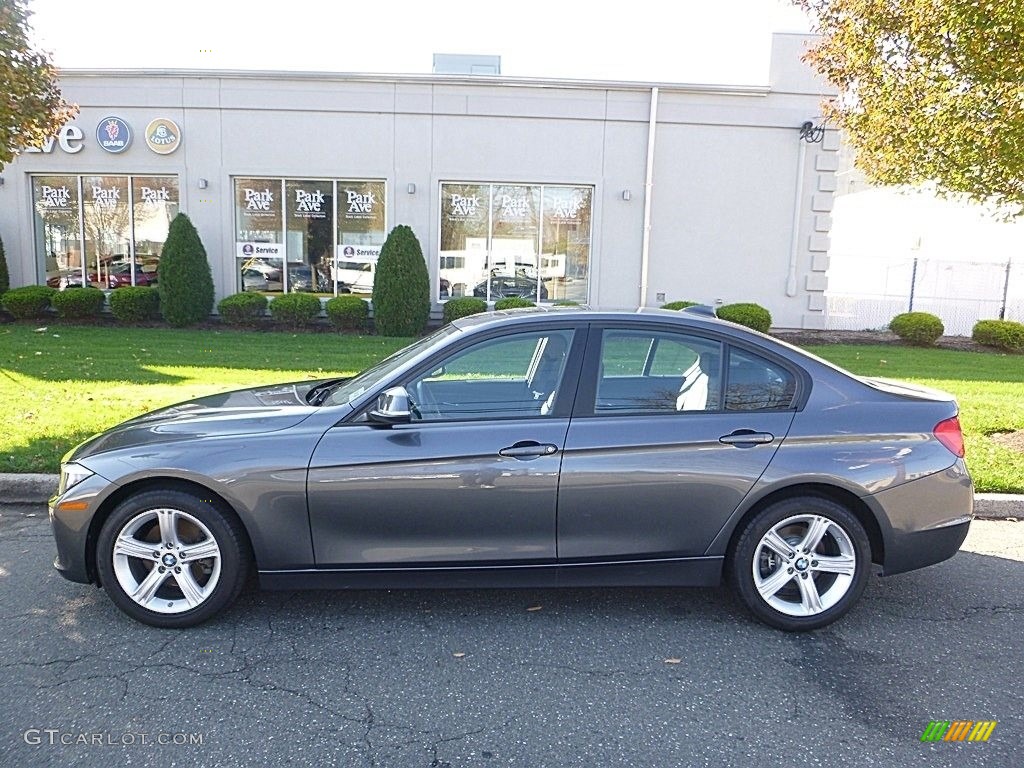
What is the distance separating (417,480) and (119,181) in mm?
15311

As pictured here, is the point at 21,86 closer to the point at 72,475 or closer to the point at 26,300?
the point at 72,475

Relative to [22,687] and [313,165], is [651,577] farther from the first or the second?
[313,165]

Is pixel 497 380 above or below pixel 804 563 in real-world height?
above

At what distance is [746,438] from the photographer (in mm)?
3598

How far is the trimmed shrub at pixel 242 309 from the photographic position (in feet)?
48.0

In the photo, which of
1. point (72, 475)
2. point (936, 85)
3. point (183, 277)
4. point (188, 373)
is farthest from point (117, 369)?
point (936, 85)

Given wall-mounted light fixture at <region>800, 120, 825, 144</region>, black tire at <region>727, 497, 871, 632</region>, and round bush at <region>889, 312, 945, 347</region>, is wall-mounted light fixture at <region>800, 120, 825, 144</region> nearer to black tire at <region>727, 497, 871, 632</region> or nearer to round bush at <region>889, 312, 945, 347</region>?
round bush at <region>889, 312, 945, 347</region>

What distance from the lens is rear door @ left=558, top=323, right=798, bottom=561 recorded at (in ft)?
11.6

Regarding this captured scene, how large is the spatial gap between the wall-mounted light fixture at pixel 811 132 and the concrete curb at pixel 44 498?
11466mm

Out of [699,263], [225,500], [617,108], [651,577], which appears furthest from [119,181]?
[651,577]

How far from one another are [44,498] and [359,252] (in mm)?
10910

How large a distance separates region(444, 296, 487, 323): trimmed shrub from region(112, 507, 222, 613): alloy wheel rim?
11.2m

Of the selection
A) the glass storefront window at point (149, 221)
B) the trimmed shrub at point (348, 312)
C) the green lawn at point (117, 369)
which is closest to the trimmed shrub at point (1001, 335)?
the green lawn at point (117, 369)

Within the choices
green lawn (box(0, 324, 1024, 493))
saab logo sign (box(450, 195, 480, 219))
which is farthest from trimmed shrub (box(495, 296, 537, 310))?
green lawn (box(0, 324, 1024, 493))
